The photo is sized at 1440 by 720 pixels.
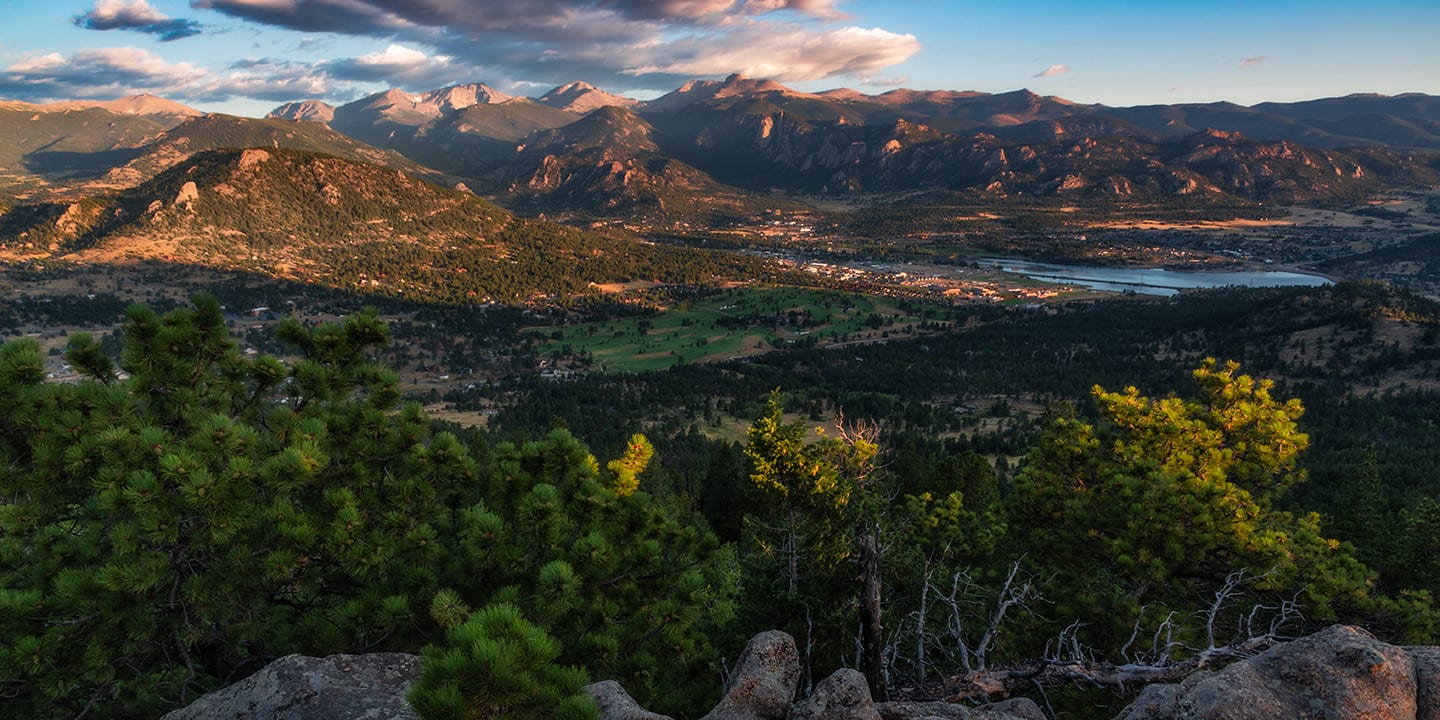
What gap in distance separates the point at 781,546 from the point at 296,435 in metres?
9.37

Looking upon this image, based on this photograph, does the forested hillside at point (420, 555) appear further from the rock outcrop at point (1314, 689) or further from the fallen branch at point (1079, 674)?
the rock outcrop at point (1314, 689)

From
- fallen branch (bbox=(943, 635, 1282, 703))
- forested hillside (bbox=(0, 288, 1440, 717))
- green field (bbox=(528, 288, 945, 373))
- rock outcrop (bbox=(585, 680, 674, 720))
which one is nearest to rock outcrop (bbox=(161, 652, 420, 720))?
forested hillside (bbox=(0, 288, 1440, 717))

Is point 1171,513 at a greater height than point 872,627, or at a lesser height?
lesser

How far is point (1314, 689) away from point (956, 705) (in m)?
4.00

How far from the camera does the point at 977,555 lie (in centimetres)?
2405

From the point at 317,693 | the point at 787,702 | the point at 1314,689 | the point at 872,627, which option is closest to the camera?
the point at 1314,689

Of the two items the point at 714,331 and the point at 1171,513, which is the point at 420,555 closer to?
the point at 1171,513

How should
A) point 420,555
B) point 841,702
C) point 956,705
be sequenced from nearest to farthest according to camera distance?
point 841,702 < point 956,705 < point 420,555

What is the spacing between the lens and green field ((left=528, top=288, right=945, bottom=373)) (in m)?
152

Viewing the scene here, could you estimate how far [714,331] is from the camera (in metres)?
171

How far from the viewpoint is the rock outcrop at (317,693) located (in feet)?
26.1

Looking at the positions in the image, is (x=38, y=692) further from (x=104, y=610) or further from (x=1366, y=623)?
(x=1366, y=623)

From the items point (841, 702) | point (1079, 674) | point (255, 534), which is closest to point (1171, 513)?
point (1079, 674)

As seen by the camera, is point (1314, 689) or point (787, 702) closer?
point (1314, 689)
